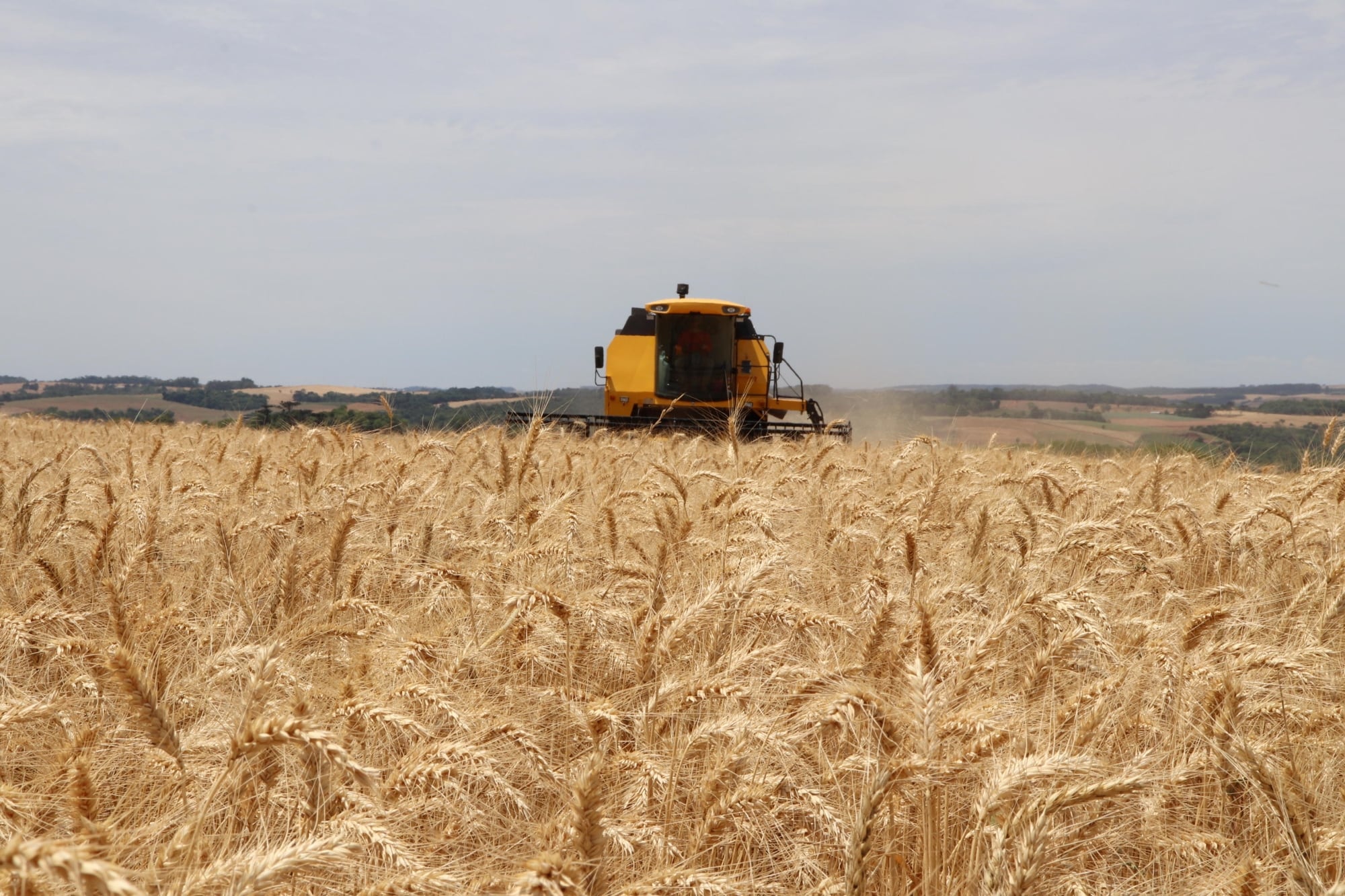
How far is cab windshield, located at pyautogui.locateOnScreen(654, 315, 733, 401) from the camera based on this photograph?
51.1 ft

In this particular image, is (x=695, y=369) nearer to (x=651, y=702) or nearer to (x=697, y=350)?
(x=697, y=350)

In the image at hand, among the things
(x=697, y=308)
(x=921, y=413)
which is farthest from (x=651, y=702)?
(x=921, y=413)

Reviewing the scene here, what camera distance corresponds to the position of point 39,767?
6.46 ft

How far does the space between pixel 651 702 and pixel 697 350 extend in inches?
548

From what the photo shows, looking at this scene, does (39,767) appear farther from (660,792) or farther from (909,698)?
(909,698)

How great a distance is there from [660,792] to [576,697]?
0.47 metres

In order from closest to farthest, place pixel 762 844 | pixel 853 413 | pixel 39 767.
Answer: pixel 762 844, pixel 39 767, pixel 853 413

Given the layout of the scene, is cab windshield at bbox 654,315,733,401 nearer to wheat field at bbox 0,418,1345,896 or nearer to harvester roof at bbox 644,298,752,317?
harvester roof at bbox 644,298,752,317

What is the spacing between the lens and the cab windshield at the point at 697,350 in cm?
1558

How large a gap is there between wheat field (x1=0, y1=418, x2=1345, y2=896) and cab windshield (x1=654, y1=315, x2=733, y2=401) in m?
11.8

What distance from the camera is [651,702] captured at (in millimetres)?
1923

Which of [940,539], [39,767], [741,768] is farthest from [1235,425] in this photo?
[39,767]

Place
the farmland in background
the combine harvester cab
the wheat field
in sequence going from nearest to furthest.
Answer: the wheat field, the farmland in background, the combine harvester cab

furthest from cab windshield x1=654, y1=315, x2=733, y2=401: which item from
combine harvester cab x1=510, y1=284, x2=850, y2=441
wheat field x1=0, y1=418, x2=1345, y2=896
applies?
wheat field x1=0, y1=418, x2=1345, y2=896
